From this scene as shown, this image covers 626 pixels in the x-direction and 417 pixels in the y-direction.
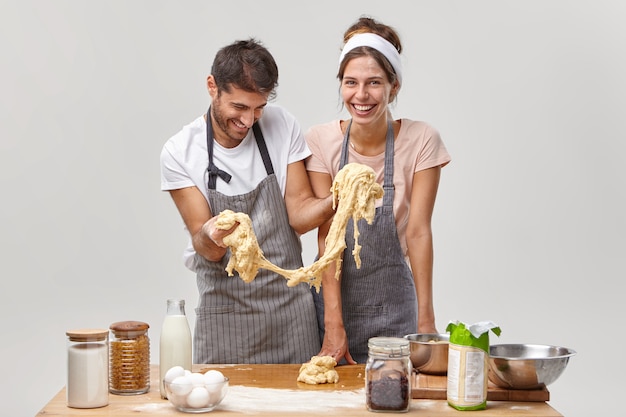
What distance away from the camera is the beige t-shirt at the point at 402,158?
4.32 meters

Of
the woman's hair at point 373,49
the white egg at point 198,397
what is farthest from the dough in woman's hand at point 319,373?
the woman's hair at point 373,49

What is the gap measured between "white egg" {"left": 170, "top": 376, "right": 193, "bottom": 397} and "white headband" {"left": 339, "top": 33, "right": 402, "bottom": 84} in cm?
177

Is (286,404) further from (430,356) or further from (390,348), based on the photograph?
(430,356)

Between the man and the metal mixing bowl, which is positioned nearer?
the metal mixing bowl

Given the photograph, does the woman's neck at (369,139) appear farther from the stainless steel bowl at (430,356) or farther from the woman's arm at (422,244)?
the stainless steel bowl at (430,356)

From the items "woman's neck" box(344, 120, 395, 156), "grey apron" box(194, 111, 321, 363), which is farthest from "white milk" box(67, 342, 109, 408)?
"woman's neck" box(344, 120, 395, 156)

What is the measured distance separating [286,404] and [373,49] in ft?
5.56

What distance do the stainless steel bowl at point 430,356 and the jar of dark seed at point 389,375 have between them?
314mm

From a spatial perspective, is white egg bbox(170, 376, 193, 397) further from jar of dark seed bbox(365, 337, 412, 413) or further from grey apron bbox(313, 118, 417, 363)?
grey apron bbox(313, 118, 417, 363)

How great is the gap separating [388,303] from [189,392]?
1461 mm

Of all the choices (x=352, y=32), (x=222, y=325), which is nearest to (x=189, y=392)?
(x=222, y=325)

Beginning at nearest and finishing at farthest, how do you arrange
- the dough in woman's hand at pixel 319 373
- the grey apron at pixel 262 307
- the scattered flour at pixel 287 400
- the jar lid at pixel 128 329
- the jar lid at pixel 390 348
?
the jar lid at pixel 390 348 < the scattered flour at pixel 287 400 < the jar lid at pixel 128 329 < the dough in woman's hand at pixel 319 373 < the grey apron at pixel 262 307

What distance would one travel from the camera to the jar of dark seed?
3195 millimetres

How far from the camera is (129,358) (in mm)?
3443
